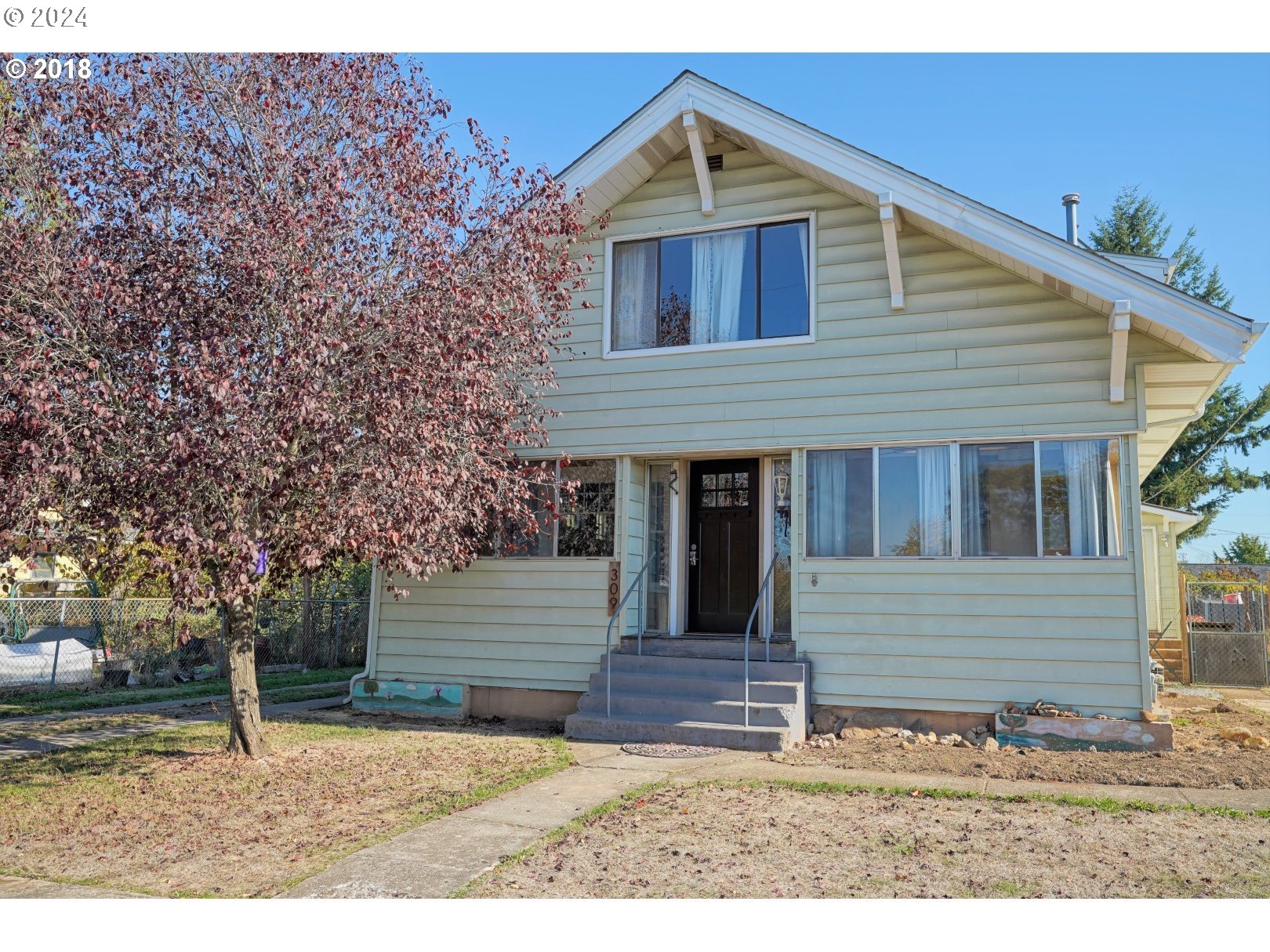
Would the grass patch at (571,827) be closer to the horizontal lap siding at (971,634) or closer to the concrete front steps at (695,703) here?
the concrete front steps at (695,703)

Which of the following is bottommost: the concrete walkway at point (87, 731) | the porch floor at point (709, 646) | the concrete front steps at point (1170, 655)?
the concrete walkway at point (87, 731)

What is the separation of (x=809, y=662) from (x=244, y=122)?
7093mm

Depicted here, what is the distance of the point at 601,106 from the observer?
11758mm

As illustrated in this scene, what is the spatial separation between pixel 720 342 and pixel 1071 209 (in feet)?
15.5

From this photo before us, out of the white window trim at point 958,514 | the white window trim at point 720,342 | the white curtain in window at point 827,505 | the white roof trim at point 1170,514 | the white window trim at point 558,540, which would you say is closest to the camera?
the white window trim at point 958,514

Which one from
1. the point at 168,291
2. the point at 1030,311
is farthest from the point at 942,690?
the point at 168,291

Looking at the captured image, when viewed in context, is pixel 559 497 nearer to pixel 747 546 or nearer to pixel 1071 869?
pixel 747 546

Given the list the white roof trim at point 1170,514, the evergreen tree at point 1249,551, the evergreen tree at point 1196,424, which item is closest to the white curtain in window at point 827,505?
the white roof trim at point 1170,514

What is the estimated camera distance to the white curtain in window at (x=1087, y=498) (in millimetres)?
8828

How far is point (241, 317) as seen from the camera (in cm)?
693

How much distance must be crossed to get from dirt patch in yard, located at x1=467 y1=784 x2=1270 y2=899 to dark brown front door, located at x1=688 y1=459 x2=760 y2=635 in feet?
14.2

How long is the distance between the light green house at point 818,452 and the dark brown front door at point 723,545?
0.09 feet

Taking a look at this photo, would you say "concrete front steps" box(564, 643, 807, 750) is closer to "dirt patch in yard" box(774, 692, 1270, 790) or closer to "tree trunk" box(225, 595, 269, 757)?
"dirt patch in yard" box(774, 692, 1270, 790)

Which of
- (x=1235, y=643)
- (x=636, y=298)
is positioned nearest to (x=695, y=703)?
(x=636, y=298)
